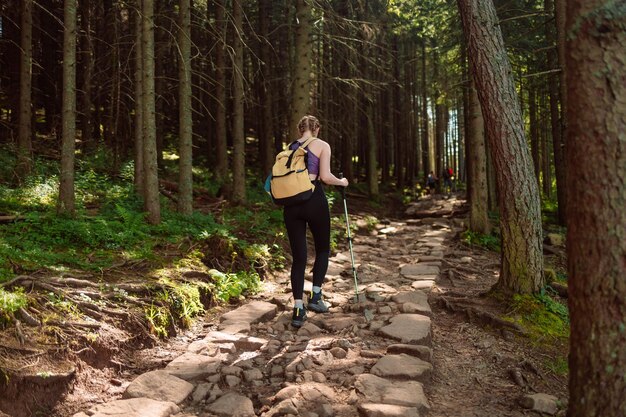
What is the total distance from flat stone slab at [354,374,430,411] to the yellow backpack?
6.62 feet

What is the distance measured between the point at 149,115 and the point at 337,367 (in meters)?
6.31

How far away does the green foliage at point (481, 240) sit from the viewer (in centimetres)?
1121

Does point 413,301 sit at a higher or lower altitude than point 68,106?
lower

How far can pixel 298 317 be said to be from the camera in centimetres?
534

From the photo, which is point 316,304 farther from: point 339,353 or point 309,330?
point 339,353

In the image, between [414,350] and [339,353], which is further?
[339,353]

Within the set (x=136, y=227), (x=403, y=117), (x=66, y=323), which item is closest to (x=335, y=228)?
(x=136, y=227)

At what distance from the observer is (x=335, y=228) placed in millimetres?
12016

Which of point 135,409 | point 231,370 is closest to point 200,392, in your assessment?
point 231,370

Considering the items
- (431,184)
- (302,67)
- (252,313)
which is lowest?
(252,313)

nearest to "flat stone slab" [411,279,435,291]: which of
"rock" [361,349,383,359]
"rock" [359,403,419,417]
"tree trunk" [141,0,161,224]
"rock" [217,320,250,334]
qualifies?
"rock" [361,349,383,359]

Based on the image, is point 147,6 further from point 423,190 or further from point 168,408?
point 423,190

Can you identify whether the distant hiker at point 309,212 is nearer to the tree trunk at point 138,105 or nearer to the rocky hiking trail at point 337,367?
the rocky hiking trail at point 337,367

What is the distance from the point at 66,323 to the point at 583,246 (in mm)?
4011
